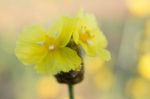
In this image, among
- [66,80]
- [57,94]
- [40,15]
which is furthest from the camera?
[40,15]

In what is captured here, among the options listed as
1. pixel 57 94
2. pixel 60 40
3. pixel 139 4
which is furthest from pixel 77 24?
pixel 139 4

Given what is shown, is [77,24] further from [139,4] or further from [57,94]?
[139,4]

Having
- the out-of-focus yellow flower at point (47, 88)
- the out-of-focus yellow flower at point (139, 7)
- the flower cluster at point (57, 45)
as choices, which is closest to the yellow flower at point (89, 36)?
the flower cluster at point (57, 45)

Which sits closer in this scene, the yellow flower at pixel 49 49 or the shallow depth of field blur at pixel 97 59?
the yellow flower at pixel 49 49

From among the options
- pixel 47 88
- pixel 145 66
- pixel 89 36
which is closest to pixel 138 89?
pixel 145 66

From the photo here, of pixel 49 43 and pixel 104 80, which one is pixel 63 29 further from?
pixel 104 80

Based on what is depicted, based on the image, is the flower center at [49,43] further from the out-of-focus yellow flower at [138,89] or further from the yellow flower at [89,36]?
the out-of-focus yellow flower at [138,89]

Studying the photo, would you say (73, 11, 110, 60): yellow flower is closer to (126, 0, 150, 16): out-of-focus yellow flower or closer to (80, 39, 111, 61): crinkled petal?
(80, 39, 111, 61): crinkled petal

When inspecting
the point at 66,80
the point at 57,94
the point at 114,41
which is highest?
the point at 66,80
